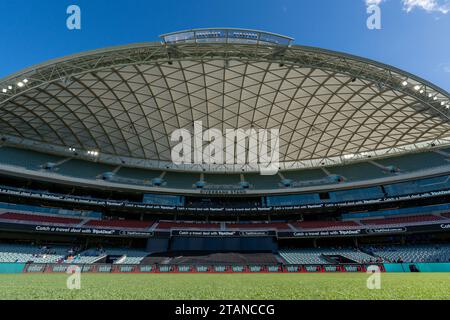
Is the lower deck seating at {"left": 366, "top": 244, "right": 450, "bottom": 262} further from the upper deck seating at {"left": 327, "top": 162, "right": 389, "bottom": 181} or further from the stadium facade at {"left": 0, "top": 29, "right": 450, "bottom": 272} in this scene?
the upper deck seating at {"left": 327, "top": 162, "right": 389, "bottom": 181}

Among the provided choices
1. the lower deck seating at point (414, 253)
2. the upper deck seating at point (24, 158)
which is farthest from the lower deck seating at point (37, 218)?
the lower deck seating at point (414, 253)

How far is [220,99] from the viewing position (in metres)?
31.1

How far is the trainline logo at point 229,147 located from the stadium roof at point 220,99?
1.60 m

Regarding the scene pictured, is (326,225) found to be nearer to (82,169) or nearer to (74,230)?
(74,230)

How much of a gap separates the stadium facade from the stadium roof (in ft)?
0.62

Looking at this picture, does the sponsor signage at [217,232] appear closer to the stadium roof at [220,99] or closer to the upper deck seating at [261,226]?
the upper deck seating at [261,226]

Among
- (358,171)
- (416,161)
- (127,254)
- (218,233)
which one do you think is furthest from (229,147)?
(416,161)

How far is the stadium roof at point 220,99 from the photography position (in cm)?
2087

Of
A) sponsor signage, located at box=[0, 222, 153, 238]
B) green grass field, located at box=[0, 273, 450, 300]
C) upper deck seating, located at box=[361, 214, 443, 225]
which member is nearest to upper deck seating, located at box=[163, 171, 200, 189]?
sponsor signage, located at box=[0, 222, 153, 238]

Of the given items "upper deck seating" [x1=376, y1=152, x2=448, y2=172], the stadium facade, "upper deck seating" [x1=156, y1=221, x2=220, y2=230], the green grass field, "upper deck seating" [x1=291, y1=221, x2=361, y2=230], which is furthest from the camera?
"upper deck seating" [x1=376, y1=152, x2=448, y2=172]

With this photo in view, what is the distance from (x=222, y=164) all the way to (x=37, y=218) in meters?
29.1

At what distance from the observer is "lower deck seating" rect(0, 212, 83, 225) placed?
29.6 m

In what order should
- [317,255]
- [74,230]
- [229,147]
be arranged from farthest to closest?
[229,147], [317,255], [74,230]

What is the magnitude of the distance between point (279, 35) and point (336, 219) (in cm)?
3208
